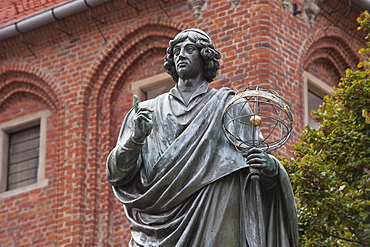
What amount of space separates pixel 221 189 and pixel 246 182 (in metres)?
0.15

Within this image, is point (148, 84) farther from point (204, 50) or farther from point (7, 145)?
point (204, 50)

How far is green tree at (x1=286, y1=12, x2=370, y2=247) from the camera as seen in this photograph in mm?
15102

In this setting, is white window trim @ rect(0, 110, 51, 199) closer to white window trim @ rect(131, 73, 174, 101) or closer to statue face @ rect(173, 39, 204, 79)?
white window trim @ rect(131, 73, 174, 101)

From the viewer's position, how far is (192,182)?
25.7 feet

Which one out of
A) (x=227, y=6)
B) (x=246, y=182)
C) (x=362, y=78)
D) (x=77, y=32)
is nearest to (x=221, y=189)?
(x=246, y=182)

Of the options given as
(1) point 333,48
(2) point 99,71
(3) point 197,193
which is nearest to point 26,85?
(2) point 99,71

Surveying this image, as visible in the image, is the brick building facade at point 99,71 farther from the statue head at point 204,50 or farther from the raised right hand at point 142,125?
the raised right hand at point 142,125

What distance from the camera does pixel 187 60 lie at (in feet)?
27.3

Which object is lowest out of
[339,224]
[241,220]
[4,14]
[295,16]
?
[241,220]

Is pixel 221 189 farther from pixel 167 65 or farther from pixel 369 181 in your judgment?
pixel 369 181

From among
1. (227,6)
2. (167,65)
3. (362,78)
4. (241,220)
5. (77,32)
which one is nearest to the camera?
(241,220)

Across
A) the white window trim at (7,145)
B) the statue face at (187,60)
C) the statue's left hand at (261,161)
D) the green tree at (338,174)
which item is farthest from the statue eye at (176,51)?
the white window trim at (7,145)

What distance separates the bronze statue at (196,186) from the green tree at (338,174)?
705cm

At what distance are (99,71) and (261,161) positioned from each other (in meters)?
17.6
